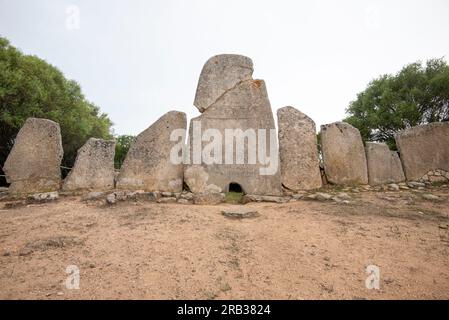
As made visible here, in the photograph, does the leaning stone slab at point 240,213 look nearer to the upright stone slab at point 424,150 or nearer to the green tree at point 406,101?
the upright stone slab at point 424,150

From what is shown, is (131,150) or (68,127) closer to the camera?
(131,150)

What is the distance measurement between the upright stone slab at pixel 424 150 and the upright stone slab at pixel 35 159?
812 centimetres

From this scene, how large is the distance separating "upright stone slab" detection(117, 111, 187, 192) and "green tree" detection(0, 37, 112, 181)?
6.25 meters

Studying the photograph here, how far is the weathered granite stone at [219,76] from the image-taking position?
650cm

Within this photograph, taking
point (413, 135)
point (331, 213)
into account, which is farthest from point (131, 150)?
point (413, 135)

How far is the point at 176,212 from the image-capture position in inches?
181

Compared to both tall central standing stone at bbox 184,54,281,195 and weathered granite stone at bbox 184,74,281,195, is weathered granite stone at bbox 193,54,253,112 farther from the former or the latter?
weathered granite stone at bbox 184,74,281,195

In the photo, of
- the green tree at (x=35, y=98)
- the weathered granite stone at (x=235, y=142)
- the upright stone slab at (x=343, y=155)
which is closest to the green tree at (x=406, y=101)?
the upright stone slab at (x=343, y=155)

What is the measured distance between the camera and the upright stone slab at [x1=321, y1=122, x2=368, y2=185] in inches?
262

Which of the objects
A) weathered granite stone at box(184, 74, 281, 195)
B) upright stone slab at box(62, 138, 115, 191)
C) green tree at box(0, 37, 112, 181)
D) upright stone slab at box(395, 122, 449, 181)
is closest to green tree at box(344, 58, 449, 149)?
upright stone slab at box(395, 122, 449, 181)

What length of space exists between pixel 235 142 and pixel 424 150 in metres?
4.75
